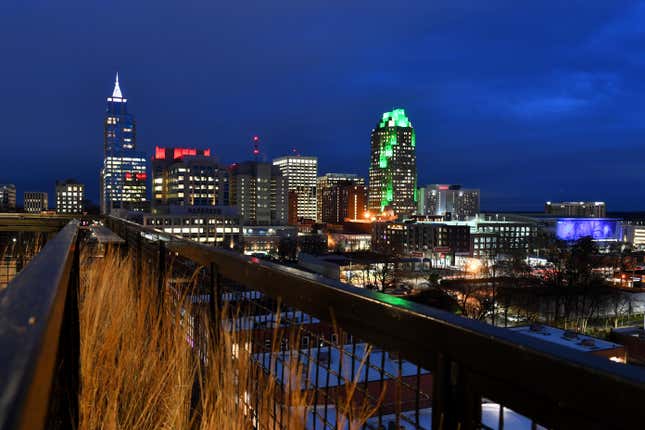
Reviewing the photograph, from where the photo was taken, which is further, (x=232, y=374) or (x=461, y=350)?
(x=232, y=374)

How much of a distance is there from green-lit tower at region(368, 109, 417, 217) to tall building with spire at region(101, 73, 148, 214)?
72.7 meters

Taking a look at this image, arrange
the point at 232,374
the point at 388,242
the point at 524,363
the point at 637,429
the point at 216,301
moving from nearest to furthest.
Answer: the point at 637,429, the point at 524,363, the point at 232,374, the point at 216,301, the point at 388,242

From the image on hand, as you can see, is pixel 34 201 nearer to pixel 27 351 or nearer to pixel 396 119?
pixel 396 119

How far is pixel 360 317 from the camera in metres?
1.62

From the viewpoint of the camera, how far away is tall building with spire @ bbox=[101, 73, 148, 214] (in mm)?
163750

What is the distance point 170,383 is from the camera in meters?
2.45

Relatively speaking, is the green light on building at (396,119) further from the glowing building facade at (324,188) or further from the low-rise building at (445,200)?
the glowing building facade at (324,188)

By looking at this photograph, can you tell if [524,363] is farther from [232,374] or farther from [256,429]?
[256,429]

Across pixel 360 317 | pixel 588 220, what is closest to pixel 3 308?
pixel 360 317

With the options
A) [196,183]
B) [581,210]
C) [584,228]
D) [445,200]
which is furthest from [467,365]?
[581,210]

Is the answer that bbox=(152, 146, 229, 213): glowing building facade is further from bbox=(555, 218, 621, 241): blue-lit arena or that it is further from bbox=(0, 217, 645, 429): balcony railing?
bbox=(0, 217, 645, 429): balcony railing

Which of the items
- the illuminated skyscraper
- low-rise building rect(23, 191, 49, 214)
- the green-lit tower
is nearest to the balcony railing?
the green-lit tower

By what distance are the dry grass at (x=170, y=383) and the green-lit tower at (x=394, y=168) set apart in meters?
155

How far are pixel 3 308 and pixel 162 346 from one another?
2.20m
